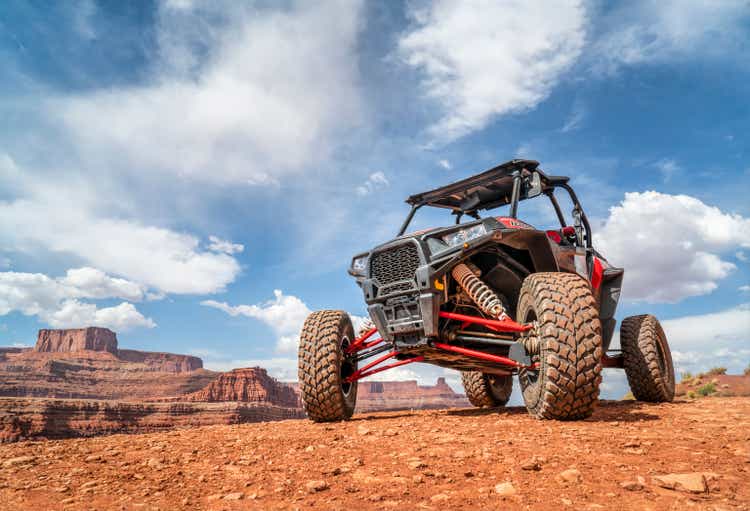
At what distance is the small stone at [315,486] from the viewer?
9.36ft

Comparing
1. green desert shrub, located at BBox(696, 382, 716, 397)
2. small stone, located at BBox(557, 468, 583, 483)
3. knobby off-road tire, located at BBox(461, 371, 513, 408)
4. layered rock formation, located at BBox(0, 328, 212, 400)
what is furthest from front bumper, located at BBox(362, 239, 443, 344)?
layered rock formation, located at BBox(0, 328, 212, 400)

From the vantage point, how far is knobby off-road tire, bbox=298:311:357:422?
6.31 metres

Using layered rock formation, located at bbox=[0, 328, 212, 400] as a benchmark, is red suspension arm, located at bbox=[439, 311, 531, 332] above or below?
below

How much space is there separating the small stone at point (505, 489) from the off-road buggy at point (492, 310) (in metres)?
2.05

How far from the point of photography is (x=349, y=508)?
99.8 inches

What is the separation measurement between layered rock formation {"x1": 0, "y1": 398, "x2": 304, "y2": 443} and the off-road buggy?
7568cm

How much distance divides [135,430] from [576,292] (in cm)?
9048

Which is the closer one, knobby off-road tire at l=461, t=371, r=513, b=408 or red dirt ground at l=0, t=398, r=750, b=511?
red dirt ground at l=0, t=398, r=750, b=511

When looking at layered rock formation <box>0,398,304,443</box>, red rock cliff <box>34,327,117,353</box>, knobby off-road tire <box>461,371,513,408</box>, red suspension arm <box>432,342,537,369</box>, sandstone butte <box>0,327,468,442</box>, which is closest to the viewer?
red suspension arm <box>432,342,537,369</box>

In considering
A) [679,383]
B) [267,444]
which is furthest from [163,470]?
[679,383]

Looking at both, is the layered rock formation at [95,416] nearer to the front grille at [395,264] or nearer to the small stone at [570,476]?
the front grille at [395,264]

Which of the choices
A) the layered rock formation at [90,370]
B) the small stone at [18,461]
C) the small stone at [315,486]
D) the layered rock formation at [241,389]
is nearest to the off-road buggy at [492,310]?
the small stone at [315,486]

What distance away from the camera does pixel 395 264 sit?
20.3ft

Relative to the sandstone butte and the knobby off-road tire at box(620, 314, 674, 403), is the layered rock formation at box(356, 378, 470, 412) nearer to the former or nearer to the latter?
the sandstone butte
